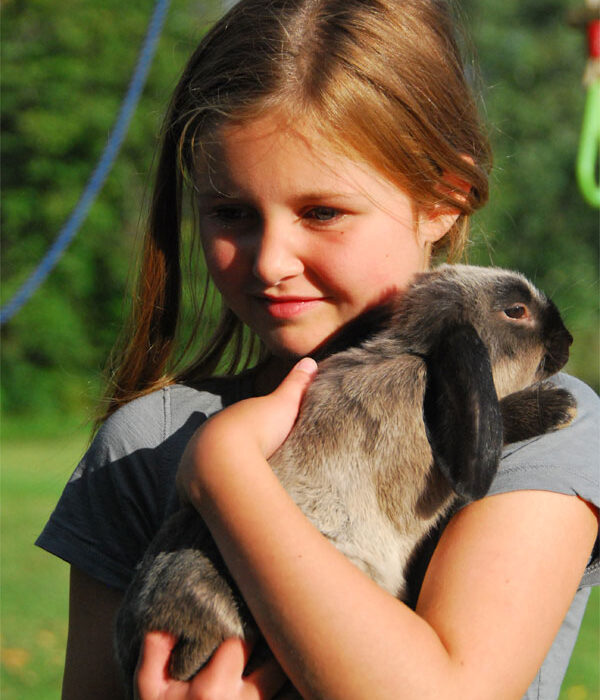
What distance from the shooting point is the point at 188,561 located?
6.97ft

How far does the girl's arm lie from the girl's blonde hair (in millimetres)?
899

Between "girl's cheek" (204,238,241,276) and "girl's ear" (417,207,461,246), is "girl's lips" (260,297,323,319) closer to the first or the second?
"girl's cheek" (204,238,241,276)

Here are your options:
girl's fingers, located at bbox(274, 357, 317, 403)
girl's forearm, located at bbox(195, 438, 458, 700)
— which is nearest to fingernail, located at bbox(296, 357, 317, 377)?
girl's fingers, located at bbox(274, 357, 317, 403)

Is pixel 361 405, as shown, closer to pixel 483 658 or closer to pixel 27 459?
pixel 483 658

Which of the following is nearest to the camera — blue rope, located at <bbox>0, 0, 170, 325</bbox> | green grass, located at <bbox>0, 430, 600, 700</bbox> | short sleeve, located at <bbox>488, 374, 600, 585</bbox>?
short sleeve, located at <bbox>488, 374, 600, 585</bbox>

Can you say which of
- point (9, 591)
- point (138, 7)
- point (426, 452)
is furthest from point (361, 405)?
point (138, 7)

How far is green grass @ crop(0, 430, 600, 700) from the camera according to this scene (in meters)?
5.84

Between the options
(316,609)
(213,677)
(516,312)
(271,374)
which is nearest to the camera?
(316,609)

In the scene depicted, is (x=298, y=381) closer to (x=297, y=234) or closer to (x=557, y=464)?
(x=297, y=234)

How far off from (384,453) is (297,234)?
2.10ft

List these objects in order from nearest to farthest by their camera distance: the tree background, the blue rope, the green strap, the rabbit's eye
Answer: the rabbit's eye, the green strap, the blue rope, the tree background

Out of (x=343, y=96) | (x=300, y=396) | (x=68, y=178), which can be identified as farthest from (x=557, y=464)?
(x=68, y=178)

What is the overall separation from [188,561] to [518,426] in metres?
0.93

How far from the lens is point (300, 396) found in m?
2.34
